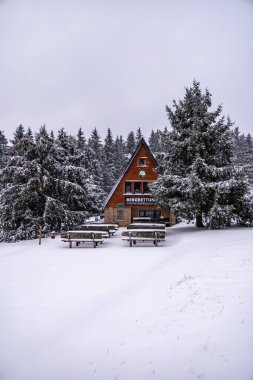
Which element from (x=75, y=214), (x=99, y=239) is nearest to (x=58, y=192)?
(x=75, y=214)

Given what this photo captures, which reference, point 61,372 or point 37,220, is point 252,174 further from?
point 61,372

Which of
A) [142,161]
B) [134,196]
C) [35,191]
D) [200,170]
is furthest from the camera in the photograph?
[142,161]

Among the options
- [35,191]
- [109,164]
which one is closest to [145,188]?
[35,191]

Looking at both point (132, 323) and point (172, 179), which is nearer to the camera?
point (132, 323)

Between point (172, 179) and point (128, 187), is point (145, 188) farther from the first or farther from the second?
point (172, 179)

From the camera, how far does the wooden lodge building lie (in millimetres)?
29656

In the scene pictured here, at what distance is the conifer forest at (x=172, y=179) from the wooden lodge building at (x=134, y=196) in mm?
2689

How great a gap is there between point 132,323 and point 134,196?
78.8 feet

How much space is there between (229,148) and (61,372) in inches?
798

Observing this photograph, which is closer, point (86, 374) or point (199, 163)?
point (86, 374)

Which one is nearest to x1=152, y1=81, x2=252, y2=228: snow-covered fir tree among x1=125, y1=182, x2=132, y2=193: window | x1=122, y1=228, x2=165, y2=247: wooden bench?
x1=122, y1=228, x2=165, y2=247: wooden bench

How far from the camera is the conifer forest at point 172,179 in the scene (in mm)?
18094

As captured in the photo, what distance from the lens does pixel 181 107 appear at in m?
21.5

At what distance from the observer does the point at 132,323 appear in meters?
5.76
